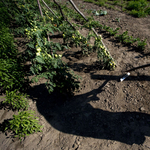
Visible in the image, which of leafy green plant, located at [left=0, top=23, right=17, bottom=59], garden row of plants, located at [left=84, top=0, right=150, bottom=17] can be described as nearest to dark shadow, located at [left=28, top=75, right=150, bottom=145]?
leafy green plant, located at [left=0, top=23, right=17, bottom=59]

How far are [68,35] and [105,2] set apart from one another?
449cm

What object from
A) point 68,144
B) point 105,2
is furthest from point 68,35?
point 105,2

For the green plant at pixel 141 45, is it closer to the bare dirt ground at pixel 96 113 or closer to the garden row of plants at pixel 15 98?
the bare dirt ground at pixel 96 113

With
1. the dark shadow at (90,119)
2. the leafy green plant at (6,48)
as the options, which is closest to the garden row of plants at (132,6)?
the dark shadow at (90,119)

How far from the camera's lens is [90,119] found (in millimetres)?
2305

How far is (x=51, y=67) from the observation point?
2172mm

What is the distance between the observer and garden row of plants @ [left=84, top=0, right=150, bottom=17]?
492 cm

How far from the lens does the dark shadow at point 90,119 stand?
2027mm

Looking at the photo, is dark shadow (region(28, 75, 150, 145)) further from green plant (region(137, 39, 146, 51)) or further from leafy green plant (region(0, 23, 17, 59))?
leafy green plant (region(0, 23, 17, 59))

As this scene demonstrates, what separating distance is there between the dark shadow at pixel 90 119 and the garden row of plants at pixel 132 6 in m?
3.65

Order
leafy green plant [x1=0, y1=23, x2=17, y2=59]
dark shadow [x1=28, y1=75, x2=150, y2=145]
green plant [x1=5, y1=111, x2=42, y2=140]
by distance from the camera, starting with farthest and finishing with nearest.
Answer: leafy green plant [x1=0, y1=23, x2=17, y2=59] < dark shadow [x1=28, y1=75, x2=150, y2=145] < green plant [x1=5, y1=111, x2=42, y2=140]

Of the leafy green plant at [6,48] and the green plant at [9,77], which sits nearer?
the green plant at [9,77]

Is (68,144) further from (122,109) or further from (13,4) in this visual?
(13,4)

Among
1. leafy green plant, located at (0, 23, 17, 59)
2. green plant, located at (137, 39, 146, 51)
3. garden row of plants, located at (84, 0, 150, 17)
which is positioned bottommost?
green plant, located at (137, 39, 146, 51)
